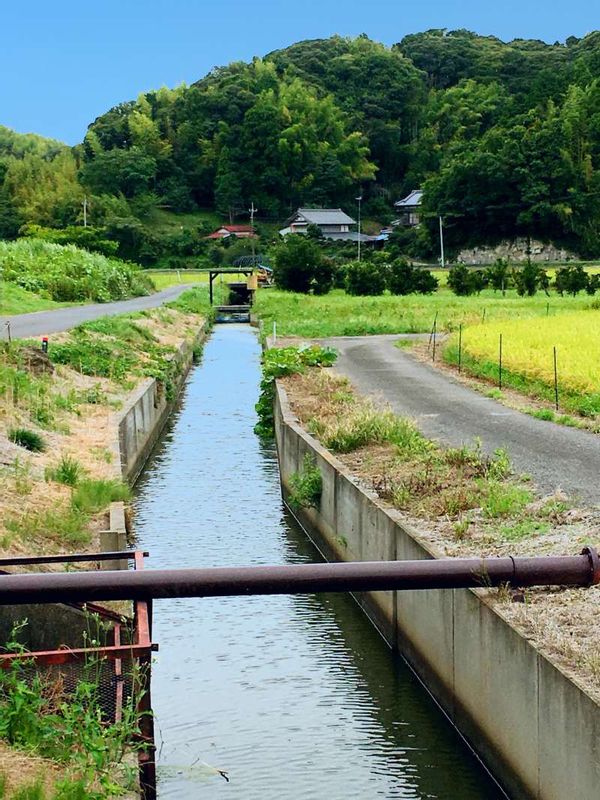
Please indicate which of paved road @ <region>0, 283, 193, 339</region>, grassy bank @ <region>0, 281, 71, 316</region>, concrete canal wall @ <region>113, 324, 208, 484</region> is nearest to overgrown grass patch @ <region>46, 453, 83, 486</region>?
concrete canal wall @ <region>113, 324, 208, 484</region>

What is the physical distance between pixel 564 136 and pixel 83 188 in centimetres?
Result: 4679

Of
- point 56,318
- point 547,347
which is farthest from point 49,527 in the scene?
point 56,318

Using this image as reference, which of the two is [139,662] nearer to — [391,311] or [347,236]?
[391,311]

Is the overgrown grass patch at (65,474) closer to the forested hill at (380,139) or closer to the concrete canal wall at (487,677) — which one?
the concrete canal wall at (487,677)

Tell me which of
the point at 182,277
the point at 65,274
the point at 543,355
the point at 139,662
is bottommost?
the point at 139,662

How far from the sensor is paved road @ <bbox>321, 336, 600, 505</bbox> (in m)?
12.9

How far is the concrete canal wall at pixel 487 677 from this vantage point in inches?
251

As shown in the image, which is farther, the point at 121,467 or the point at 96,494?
the point at 121,467

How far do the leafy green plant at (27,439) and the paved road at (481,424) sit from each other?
5169 millimetres

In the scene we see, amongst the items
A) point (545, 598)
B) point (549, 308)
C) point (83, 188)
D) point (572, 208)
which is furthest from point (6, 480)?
point (83, 188)

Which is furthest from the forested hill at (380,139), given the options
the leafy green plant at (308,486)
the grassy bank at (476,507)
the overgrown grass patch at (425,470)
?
the leafy green plant at (308,486)

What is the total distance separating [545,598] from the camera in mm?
7887

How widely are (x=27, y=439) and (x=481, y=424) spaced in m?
6.48

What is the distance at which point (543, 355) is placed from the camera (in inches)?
936
